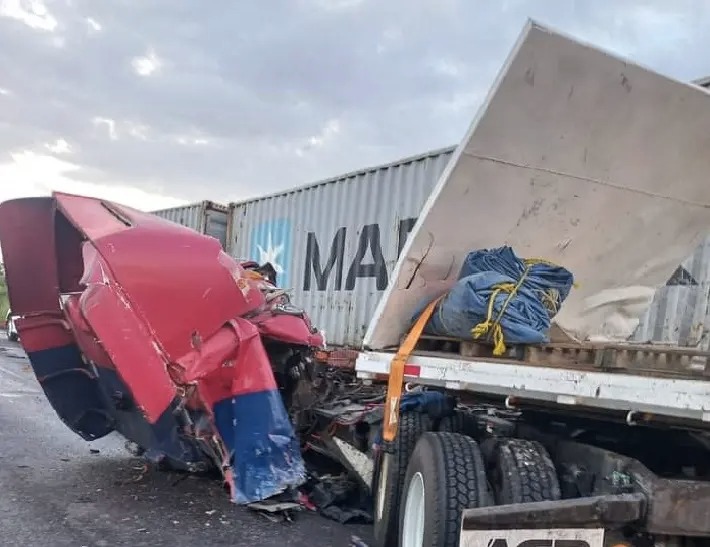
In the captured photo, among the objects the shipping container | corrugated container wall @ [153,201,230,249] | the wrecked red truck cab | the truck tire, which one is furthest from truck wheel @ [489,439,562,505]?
corrugated container wall @ [153,201,230,249]

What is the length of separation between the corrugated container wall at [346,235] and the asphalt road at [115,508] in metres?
3.15

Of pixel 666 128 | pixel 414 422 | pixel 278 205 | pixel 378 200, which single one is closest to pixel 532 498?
pixel 414 422

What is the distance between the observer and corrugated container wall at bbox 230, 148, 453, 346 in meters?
8.05

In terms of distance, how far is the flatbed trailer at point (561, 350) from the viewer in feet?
7.82

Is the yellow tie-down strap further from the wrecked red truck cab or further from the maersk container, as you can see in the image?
the maersk container

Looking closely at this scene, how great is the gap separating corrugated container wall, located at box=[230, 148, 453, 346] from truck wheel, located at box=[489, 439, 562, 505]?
460cm

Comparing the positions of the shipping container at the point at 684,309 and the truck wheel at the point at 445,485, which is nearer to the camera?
the truck wheel at the point at 445,485

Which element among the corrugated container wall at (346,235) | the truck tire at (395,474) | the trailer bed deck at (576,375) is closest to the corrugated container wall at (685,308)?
the trailer bed deck at (576,375)

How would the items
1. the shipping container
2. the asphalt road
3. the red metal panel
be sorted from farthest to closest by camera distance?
1. the red metal panel
2. the shipping container
3. the asphalt road

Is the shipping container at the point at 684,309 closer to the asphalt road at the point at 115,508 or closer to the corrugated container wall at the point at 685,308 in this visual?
the corrugated container wall at the point at 685,308

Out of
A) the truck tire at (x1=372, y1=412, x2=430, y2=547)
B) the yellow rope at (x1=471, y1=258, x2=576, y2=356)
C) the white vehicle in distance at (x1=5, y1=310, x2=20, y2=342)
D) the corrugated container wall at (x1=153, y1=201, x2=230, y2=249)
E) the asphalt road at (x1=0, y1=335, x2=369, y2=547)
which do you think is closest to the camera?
the yellow rope at (x1=471, y1=258, x2=576, y2=356)

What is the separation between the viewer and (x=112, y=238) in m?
4.49

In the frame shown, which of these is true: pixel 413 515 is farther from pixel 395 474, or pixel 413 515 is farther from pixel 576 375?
pixel 576 375

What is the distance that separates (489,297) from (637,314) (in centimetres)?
176
